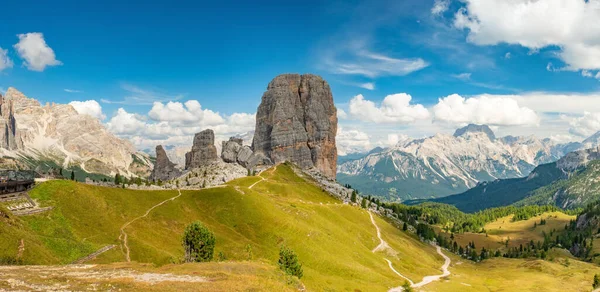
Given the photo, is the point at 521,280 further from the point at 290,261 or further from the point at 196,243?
the point at 196,243

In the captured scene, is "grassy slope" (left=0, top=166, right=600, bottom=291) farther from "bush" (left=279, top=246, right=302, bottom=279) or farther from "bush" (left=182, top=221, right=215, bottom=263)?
"bush" (left=182, top=221, right=215, bottom=263)

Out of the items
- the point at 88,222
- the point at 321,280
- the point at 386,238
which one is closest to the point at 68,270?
the point at 88,222

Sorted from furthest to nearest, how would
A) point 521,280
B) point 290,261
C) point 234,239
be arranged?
point 521,280 < point 234,239 < point 290,261

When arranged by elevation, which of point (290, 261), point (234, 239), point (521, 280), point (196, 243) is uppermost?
point (196, 243)

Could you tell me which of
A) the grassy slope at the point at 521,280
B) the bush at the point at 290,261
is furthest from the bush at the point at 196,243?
the grassy slope at the point at 521,280

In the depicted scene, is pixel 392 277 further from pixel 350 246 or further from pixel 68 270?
pixel 68 270

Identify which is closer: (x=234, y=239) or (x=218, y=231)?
(x=234, y=239)

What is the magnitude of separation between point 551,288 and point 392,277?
7497 cm

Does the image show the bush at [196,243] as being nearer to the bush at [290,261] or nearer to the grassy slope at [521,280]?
the bush at [290,261]

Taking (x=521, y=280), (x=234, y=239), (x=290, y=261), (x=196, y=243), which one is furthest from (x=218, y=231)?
(x=521, y=280)

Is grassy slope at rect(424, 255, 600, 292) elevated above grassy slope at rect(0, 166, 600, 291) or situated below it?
below

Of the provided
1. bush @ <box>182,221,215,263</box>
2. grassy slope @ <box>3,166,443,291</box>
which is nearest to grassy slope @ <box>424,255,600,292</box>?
grassy slope @ <box>3,166,443,291</box>

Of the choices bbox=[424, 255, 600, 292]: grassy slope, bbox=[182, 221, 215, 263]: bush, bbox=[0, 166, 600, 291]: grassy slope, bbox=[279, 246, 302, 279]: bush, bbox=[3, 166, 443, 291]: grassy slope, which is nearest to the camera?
bbox=[0, 166, 600, 291]: grassy slope

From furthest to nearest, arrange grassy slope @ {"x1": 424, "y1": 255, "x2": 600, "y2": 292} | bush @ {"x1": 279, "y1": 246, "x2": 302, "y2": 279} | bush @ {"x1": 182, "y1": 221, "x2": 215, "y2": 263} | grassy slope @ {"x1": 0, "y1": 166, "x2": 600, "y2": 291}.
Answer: grassy slope @ {"x1": 424, "y1": 255, "x2": 600, "y2": 292} → bush @ {"x1": 182, "y1": 221, "x2": 215, "y2": 263} → bush @ {"x1": 279, "y1": 246, "x2": 302, "y2": 279} → grassy slope @ {"x1": 0, "y1": 166, "x2": 600, "y2": 291}
